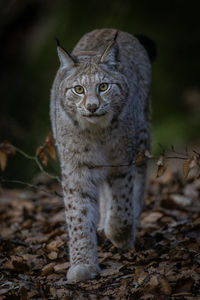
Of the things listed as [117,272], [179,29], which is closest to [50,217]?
[117,272]

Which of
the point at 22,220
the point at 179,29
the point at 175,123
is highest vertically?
the point at 179,29

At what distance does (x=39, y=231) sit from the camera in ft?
18.6

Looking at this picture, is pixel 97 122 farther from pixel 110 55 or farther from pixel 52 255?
pixel 52 255

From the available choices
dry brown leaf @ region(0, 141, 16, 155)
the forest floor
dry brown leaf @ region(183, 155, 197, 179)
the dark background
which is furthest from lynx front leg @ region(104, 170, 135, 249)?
the dark background

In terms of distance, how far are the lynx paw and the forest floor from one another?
0.07 meters

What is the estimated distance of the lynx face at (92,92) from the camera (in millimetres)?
4145

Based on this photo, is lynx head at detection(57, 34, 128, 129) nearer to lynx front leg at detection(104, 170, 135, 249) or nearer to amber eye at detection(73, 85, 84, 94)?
amber eye at detection(73, 85, 84, 94)

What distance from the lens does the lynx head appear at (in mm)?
4160

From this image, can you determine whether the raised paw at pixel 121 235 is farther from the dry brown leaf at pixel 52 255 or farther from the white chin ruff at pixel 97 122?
the white chin ruff at pixel 97 122

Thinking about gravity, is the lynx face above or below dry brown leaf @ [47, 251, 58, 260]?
above

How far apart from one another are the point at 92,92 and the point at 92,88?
0.19 ft

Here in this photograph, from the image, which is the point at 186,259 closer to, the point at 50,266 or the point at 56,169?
the point at 50,266

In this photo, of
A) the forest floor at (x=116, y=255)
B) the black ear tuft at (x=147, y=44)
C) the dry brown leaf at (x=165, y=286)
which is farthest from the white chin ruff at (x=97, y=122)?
the black ear tuft at (x=147, y=44)

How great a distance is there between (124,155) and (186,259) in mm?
1215
